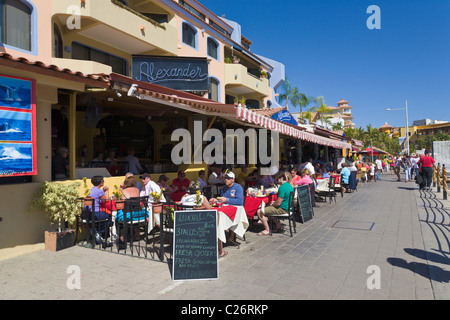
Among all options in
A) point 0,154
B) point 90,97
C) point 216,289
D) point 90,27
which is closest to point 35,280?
point 0,154

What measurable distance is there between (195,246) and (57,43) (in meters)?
9.44

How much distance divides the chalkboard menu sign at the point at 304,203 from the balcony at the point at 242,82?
532 inches

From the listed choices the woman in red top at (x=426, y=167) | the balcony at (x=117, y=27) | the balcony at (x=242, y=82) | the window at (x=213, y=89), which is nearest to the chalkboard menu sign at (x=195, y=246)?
the balcony at (x=117, y=27)

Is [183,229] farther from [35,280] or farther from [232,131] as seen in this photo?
[232,131]

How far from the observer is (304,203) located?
7641mm

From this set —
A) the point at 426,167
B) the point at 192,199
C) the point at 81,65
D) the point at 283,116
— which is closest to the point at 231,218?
the point at 192,199

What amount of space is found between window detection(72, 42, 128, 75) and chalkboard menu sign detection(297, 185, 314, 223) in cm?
949

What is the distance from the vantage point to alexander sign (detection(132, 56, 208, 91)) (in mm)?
10555

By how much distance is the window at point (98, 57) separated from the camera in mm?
10914

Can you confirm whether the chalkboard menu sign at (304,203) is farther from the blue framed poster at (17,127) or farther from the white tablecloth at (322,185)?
the blue framed poster at (17,127)

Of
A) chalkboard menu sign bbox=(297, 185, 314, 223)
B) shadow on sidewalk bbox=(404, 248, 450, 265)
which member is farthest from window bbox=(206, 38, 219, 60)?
shadow on sidewalk bbox=(404, 248, 450, 265)

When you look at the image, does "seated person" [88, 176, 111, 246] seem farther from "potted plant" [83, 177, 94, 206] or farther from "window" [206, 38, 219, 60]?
"window" [206, 38, 219, 60]

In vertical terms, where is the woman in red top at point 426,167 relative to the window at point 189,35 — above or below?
below

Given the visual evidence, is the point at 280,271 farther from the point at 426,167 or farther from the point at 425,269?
the point at 426,167
